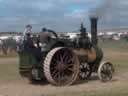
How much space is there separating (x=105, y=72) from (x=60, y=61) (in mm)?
2444

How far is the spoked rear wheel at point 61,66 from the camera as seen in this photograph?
13812mm

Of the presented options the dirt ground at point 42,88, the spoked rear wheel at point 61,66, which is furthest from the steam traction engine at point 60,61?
the dirt ground at point 42,88

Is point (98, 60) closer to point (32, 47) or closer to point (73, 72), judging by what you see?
point (73, 72)

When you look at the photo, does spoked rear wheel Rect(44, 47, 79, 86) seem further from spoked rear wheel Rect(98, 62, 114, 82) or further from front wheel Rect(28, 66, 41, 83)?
spoked rear wheel Rect(98, 62, 114, 82)

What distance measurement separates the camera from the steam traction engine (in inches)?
552

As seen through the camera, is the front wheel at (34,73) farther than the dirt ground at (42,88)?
Yes

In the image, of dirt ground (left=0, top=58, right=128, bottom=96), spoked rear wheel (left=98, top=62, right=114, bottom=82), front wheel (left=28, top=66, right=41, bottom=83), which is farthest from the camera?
spoked rear wheel (left=98, top=62, right=114, bottom=82)

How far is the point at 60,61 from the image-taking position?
14320 millimetres

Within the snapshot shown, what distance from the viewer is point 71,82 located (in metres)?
14.4

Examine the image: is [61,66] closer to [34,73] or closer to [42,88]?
[34,73]

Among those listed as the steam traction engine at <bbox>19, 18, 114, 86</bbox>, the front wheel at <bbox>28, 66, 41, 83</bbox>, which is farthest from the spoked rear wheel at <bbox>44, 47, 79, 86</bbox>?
the front wheel at <bbox>28, 66, 41, 83</bbox>

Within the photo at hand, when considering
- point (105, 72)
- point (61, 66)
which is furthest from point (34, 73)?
point (105, 72)

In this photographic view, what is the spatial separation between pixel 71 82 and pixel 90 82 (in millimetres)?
1208

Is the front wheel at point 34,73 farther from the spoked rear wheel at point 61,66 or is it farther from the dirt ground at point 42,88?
the spoked rear wheel at point 61,66
